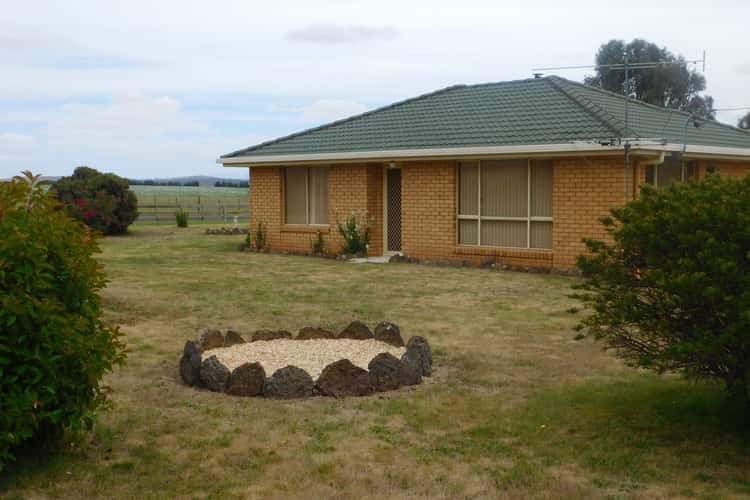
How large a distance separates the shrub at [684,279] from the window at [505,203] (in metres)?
11.4

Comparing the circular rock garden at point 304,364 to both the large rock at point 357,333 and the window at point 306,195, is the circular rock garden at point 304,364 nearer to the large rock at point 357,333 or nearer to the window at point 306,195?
the large rock at point 357,333

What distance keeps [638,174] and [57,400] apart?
13594mm

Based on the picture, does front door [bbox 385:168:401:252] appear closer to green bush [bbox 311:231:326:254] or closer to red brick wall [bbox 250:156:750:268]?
red brick wall [bbox 250:156:750:268]

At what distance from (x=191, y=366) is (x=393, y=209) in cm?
1366

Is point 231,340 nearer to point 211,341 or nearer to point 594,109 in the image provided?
point 211,341

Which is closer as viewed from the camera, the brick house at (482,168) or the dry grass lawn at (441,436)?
the dry grass lawn at (441,436)

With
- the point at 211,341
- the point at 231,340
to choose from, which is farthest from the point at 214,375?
the point at 231,340

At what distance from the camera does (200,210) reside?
4666cm

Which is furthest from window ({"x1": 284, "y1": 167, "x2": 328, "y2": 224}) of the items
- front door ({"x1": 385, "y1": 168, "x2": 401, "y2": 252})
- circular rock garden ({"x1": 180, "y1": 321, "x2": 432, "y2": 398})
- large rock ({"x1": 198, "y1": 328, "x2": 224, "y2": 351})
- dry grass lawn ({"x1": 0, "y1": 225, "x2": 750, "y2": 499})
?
large rock ({"x1": 198, "y1": 328, "x2": 224, "y2": 351})

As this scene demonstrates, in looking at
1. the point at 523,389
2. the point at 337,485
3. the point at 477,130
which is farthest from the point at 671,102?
the point at 337,485

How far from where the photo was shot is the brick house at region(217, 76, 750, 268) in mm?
17000

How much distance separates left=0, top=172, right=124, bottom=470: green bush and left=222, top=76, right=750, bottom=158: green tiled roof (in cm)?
1249

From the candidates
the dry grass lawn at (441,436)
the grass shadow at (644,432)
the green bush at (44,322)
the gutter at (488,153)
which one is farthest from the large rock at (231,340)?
the gutter at (488,153)

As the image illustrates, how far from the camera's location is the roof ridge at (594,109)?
16859mm
